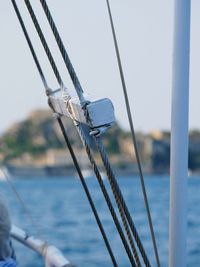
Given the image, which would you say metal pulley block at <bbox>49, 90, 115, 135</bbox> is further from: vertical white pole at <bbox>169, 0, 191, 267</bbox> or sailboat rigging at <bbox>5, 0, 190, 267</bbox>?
vertical white pole at <bbox>169, 0, 191, 267</bbox>

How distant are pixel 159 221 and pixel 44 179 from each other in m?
46.4

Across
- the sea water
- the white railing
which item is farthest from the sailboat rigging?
the sea water

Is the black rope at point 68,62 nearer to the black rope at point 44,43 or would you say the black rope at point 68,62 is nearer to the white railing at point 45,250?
the black rope at point 44,43

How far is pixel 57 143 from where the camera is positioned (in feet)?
221

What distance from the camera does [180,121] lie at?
3.29m

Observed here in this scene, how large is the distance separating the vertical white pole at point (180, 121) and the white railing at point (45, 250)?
826mm

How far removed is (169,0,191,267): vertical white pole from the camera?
330 centimetres

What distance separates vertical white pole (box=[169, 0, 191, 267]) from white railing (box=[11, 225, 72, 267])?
826 mm

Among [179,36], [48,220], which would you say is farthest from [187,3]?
[48,220]

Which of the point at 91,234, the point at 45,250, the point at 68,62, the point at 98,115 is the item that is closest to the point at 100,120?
the point at 98,115

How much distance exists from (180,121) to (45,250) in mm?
1464

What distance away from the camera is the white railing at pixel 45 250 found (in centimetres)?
429

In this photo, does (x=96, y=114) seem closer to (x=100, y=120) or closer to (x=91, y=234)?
(x=100, y=120)

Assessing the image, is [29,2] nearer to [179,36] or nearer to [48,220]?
[179,36]
